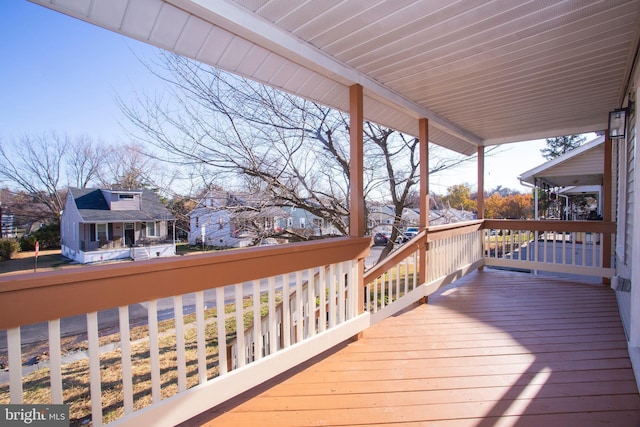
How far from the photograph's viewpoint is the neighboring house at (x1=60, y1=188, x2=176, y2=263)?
7.87 feet

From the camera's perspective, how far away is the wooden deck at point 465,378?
169 centimetres

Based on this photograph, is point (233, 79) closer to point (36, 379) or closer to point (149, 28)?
point (149, 28)

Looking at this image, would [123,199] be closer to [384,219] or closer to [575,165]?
[384,219]

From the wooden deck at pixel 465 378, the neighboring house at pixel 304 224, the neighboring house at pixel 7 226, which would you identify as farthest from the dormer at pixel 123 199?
the neighboring house at pixel 304 224

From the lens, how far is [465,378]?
6.79ft

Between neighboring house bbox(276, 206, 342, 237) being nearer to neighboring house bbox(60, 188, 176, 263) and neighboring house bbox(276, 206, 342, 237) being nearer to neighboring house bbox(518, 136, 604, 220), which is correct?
neighboring house bbox(60, 188, 176, 263)

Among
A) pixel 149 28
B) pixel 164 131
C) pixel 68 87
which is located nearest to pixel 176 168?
pixel 164 131

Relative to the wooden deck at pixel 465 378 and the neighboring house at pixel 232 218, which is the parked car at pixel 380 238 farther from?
the wooden deck at pixel 465 378

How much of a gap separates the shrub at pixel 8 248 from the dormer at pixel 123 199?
3.62ft

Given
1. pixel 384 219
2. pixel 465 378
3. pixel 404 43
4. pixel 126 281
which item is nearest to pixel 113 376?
pixel 126 281

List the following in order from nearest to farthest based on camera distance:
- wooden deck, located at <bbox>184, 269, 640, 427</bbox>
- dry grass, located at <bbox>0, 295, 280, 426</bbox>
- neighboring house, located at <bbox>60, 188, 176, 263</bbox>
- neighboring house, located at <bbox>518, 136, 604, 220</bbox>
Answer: wooden deck, located at <bbox>184, 269, 640, 427</bbox> → neighboring house, located at <bbox>60, 188, 176, 263</bbox> → dry grass, located at <bbox>0, 295, 280, 426</bbox> → neighboring house, located at <bbox>518, 136, 604, 220</bbox>

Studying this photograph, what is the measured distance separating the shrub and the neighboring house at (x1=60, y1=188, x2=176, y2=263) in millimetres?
262

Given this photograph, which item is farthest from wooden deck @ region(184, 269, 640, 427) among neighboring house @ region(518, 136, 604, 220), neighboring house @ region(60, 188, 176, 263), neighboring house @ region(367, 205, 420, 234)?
neighboring house @ region(518, 136, 604, 220)

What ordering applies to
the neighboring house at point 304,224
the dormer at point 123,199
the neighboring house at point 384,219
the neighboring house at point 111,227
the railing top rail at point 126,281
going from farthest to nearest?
the neighboring house at point 384,219, the neighboring house at point 304,224, the dormer at point 123,199, the neighboring house at point 111,227, the railing top rail at point 126,281
